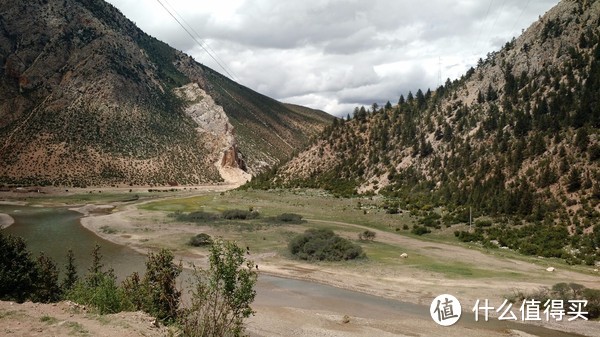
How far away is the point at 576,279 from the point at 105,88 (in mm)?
127771

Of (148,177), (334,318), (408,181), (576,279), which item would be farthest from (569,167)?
(148,177)

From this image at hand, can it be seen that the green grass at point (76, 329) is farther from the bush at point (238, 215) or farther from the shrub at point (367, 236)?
the bush at point (238, 215)

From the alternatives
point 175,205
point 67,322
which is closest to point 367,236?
point 67,322

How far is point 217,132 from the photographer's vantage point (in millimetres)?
154375

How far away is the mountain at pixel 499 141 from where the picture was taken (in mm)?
48391

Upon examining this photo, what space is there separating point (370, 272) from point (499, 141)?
3856 centimetres

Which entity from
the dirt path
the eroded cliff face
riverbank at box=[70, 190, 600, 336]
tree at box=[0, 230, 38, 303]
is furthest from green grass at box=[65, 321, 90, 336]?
the eroded cliff face

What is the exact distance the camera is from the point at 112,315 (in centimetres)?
1869

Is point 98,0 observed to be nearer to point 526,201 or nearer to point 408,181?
point 408,181

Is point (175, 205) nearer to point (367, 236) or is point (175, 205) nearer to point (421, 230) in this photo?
point (367, 236)

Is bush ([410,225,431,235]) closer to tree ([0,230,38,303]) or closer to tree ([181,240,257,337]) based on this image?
tree ([0,230,38,303])

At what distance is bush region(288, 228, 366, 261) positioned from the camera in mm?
37719

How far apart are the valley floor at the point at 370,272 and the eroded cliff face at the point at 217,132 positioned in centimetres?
7890

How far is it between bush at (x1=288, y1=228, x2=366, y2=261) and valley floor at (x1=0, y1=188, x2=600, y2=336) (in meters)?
1.19
